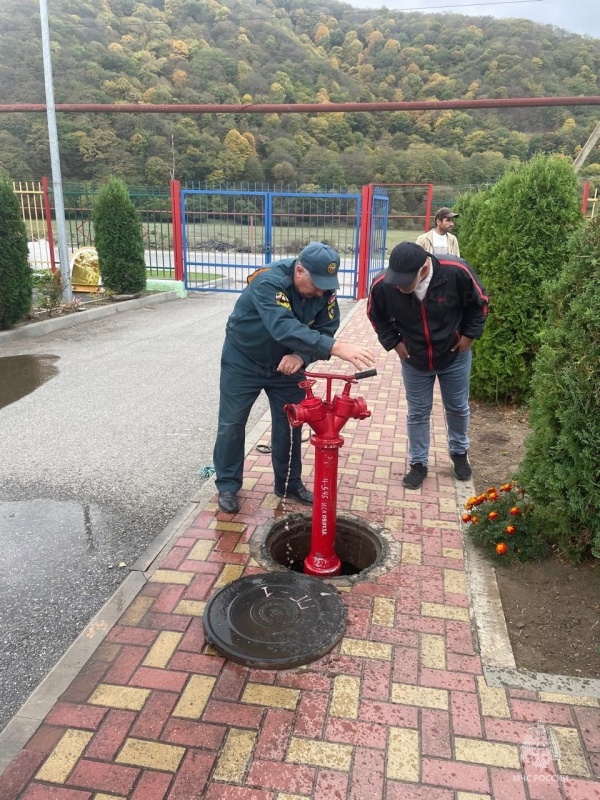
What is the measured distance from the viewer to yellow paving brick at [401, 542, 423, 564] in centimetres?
307

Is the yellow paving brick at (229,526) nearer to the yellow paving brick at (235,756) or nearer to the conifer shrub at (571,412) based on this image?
the yellow paving brick at (235,756)

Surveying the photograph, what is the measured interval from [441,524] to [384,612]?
0.95m

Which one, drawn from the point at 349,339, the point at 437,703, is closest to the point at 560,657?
the point at 437,703

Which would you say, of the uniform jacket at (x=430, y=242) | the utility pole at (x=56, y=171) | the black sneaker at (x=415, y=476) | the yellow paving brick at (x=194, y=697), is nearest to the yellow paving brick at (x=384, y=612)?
the yellow paving brick at (x=194, y=697)

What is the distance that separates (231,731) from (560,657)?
135 centimetres

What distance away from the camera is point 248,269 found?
51.6 ft

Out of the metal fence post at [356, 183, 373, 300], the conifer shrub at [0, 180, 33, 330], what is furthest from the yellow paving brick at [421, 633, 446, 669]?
the metal fence post at [356, 183, 373, 300]

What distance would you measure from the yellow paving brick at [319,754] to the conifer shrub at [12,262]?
8.43m

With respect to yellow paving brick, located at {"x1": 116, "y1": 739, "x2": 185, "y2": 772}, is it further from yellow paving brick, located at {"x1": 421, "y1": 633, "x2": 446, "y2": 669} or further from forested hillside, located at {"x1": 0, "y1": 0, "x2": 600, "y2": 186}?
forested hillside, located at {"x1": 0, "y1": 0, "x2": 600, "y2": 186}

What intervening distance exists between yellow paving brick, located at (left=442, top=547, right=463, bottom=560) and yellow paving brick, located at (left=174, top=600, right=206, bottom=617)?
1.29 meters

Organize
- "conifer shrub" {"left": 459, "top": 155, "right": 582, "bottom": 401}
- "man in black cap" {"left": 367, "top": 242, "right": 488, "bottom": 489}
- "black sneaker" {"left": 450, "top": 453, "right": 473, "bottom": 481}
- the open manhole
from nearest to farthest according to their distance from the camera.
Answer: the open manhole → "man in black cap" {"left": 367, "top": 242, "right": 488, "bottom": 489} → "black sneaker" {"left": 450, "top": 453, "right": 473, "bottom": 481} → "conifer shrub" {"left": 459, "top": 155, "right": 582, "bottom": 401}

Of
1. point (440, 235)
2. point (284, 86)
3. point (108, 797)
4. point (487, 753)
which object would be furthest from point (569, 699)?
point (284, 86)

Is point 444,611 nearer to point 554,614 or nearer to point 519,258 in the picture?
point 554,614

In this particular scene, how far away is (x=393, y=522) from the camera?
346cm
